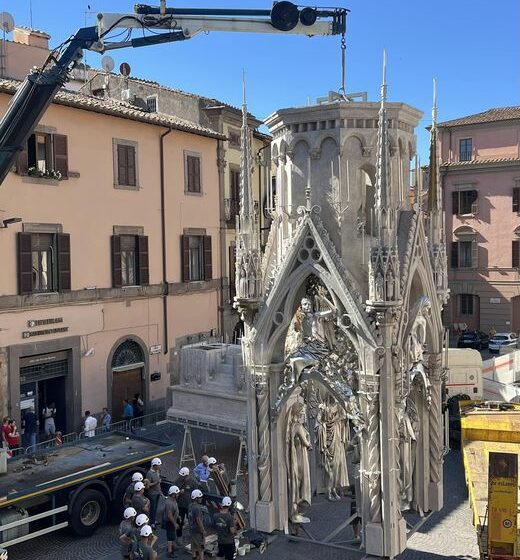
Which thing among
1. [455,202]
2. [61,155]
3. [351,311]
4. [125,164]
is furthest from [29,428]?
[455,202]

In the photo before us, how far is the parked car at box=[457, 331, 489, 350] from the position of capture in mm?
42500

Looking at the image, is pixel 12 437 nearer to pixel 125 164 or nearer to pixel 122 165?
pixel 122 165

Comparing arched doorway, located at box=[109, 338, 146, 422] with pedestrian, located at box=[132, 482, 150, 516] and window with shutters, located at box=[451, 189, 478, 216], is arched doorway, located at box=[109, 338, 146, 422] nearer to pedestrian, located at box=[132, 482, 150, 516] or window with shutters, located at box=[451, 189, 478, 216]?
pedestrian, located at box=[132, 482, 150, 516]

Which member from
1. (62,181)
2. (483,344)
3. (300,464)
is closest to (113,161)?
(62,181)

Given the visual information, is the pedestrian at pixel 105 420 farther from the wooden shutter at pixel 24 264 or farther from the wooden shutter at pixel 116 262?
the wooden shutter at pixel 24 264

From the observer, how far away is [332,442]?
1099cm

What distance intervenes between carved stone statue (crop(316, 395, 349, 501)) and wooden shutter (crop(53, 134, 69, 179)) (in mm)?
16991

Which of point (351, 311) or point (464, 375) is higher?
point (351, 311)

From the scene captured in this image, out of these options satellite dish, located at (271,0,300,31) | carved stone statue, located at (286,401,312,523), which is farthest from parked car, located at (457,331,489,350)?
carved stone statue, located at (286,401,312,523)

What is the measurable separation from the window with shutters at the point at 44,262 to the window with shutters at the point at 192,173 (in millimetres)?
7678

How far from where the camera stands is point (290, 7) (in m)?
15.1

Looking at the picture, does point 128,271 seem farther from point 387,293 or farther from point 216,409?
point 387,293

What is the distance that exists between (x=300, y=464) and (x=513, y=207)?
3926 centimetres

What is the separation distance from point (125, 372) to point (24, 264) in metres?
6.49
